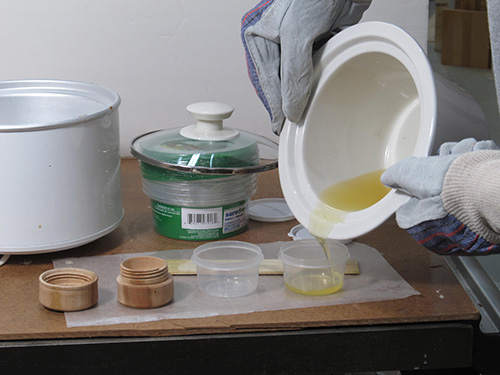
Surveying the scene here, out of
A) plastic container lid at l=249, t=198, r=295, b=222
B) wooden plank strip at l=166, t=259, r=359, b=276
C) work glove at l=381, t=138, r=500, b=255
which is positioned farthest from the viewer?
plastic container lid at l=249, t=198, r=295, b=222

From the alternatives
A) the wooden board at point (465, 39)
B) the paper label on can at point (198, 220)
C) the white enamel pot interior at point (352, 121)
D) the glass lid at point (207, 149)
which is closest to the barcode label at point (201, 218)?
the paper label on can at point (198, 220)

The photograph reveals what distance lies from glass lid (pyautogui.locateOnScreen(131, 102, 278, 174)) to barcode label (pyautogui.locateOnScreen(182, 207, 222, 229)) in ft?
0.35

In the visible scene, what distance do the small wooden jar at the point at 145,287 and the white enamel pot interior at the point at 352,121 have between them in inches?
11.1

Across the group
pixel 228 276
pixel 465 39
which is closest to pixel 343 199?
pixel 228 276

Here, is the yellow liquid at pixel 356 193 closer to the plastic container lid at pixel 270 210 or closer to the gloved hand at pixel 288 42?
the gloved hand at pixel 288 42

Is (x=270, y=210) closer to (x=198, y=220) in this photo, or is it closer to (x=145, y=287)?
(x=198, y=220)

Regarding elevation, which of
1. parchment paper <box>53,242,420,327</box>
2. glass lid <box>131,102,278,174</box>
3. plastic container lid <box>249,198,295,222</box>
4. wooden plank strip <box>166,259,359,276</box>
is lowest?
parchment paper <box>53,242,420,327</box>

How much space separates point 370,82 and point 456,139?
306mm

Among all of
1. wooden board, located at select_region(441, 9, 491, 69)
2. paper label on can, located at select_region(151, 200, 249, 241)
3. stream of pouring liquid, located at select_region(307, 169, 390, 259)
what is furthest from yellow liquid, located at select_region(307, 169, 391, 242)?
wooden board, located at select_region(441, 9, 491, 69)

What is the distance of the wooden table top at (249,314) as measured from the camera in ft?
3.68

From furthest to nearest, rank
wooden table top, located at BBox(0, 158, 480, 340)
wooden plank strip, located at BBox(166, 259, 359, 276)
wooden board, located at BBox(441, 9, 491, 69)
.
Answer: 1. wooden board, located at BBox(441, 9, 491, 69)
2. wooden plank strip, located at BBox(166, 259, 359, 276)
3. wooden table top, located at BBox(0, 158, 480, 340)

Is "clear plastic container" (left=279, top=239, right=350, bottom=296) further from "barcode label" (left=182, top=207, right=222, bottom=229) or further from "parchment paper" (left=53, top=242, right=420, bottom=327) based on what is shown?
"barcode label" (left=182, top=207, right=222, bottom=229)

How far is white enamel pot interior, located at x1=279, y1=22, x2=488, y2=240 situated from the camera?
1.18 meters

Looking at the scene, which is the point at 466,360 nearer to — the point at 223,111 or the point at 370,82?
the point at 370,82
